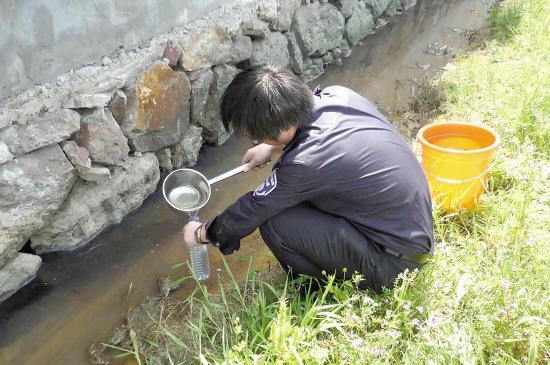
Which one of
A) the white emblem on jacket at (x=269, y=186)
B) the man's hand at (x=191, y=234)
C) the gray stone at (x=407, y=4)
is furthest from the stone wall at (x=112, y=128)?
the gray stone at (x=407, y=4)

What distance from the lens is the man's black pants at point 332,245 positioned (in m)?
2.42

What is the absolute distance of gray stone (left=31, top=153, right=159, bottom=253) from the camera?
3250 mm

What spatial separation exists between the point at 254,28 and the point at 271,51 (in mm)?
406

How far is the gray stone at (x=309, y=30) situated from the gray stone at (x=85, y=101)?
260 cm

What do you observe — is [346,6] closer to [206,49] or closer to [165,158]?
[206,49]

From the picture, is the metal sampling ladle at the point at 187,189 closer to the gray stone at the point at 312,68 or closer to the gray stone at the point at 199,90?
the gray stone at the point at 199,90

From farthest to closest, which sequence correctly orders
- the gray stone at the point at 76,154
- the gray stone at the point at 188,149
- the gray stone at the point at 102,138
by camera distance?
1. the gray stone at the point at 188,149
2. the gray stone at the point at 102,138
3. the gray stone at the point at 76,154

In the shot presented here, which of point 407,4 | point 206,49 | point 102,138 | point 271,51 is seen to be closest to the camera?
point 102,138

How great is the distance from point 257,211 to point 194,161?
190 cm

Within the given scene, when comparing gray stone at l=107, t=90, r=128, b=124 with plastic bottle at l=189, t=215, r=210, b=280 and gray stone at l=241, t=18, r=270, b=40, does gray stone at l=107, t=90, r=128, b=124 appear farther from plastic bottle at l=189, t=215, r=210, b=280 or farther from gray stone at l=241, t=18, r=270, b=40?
gray stone at l=241, t=18, r=270, b=40

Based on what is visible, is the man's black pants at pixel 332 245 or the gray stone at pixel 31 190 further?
the gray stone at pixel 31 190

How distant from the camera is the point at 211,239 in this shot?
102 inches

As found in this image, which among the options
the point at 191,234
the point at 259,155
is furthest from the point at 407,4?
the point at 191,234

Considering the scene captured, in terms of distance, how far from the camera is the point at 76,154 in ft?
10.1
